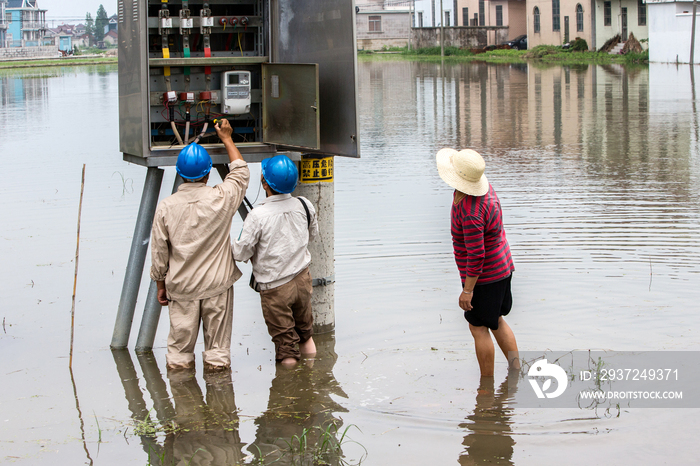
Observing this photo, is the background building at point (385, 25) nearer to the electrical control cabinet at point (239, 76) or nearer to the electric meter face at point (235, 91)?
the electrical control cabinet at point (239, 76)

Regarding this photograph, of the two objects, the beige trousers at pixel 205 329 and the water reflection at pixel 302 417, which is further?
the beige trousers at pixel 205 329

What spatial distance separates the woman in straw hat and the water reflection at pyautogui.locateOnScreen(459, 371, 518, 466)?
0.68 feet

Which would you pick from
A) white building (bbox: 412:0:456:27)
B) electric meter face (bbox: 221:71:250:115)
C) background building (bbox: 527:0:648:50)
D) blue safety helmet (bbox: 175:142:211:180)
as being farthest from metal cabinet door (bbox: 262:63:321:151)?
white building (bbox: 412:0:456:27)

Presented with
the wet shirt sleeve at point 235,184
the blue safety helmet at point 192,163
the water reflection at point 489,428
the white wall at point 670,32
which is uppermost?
the white wall at point 670,32

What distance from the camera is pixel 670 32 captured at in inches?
1626

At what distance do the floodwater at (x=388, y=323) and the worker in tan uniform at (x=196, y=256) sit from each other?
0.96 feet

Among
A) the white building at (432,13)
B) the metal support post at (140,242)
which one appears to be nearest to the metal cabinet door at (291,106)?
the metal support post at (140,242)

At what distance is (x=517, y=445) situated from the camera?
441 cm

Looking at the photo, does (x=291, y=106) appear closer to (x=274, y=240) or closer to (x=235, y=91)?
(x=235, y=91)

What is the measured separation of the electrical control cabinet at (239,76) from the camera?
5750mm

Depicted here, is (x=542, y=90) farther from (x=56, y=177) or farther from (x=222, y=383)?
(x=222, y=383)

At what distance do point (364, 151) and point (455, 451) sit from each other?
1232 centimetres

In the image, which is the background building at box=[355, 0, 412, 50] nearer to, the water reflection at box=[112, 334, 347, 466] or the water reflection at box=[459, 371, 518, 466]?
the water reflection at box=[112, 334, 347, 466]

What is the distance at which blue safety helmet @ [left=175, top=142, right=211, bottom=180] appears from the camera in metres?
5.33
